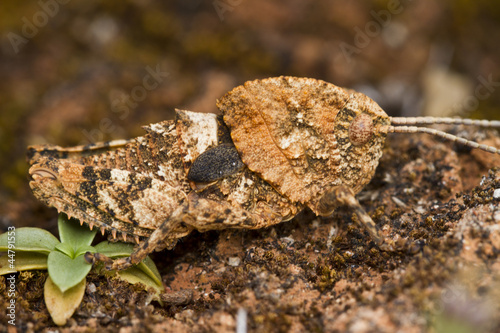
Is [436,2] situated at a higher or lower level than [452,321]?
higher

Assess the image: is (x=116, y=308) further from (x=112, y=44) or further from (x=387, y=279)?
(x=112, y=44)

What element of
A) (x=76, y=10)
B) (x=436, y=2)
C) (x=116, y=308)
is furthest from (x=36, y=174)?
(x=436, y=2)

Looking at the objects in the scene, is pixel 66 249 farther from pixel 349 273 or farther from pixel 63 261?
pixel 349 273

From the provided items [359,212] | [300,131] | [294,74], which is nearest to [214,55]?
[294,74]

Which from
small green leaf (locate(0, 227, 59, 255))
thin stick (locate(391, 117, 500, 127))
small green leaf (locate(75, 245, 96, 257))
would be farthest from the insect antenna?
small green leaf (locate(0, 227, 59, 255))

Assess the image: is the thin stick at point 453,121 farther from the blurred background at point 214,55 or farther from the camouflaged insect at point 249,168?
the blurred background at point 214,55

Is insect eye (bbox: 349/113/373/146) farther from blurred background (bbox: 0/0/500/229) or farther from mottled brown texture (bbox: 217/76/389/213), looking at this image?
blurred background (bbox: 0/0/500/229)
